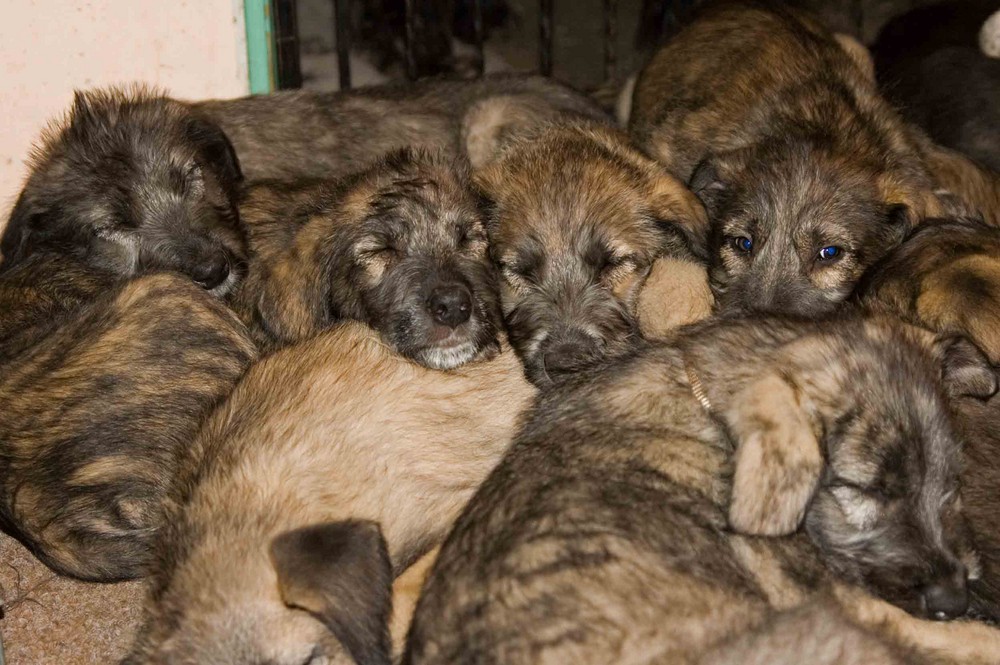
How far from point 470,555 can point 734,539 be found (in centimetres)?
65

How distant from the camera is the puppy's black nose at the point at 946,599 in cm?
264

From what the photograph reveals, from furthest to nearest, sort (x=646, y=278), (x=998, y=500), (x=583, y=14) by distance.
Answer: (x=583, y=14) < (x=646, y=278) < (x=998, y=500)

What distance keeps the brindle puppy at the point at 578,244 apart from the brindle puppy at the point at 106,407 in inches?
35.8

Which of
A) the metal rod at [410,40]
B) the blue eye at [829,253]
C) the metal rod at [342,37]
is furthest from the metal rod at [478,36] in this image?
the blue eye at [829,253]

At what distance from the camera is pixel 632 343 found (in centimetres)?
344

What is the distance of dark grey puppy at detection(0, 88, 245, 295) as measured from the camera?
393 centimetres

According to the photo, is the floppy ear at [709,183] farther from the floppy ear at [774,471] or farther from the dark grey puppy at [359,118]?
the floppy ear at [774,471]

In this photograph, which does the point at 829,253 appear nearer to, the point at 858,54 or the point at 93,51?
the point at 858,54

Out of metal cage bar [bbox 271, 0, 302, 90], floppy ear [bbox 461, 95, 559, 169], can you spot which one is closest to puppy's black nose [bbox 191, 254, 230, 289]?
floppy ear [bbox 461, 95, 559, 169]

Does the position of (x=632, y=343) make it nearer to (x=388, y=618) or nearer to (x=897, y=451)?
(x=897, y=451)

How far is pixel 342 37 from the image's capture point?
17.6 feet

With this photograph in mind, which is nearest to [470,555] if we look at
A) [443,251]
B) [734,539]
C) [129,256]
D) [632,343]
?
[734,539]

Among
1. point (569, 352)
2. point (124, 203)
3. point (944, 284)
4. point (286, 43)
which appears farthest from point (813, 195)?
point (286, 43)

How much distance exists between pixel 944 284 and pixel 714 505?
1.10 metres
